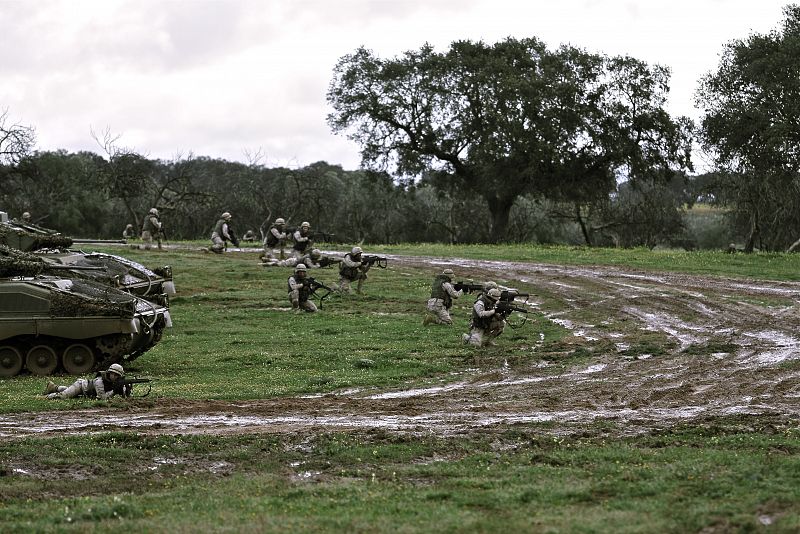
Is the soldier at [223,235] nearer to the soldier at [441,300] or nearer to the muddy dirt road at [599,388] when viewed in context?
the muddy dirt road at [599,388]

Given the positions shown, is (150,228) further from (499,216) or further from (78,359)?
(78,359)

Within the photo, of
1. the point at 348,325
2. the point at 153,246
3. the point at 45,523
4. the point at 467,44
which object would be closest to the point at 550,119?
the point at 467,44

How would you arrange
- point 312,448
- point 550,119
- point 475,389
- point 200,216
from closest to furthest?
point 312,448 → point 475,389 → point 550,119 → point 200,216

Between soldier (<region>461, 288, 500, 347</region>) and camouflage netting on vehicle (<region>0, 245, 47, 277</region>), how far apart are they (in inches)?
398

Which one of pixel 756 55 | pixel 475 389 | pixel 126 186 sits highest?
pixel 756 55

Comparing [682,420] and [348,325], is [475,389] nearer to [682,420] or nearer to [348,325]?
[682,420]

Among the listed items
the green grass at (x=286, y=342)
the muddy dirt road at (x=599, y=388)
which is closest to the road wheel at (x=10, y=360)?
the green grass at (x=286, y=342)

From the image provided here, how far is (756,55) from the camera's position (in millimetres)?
48219

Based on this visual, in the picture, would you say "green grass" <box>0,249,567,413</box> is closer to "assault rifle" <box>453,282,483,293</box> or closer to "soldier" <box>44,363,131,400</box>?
"soldier" <box>44,363,131,400</box>

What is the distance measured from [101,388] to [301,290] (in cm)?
1398

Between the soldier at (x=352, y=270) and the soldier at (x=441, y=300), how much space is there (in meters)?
6.33

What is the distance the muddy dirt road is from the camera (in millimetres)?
16828

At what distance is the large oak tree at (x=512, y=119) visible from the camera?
57156 millimetres

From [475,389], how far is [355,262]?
16.1 m
